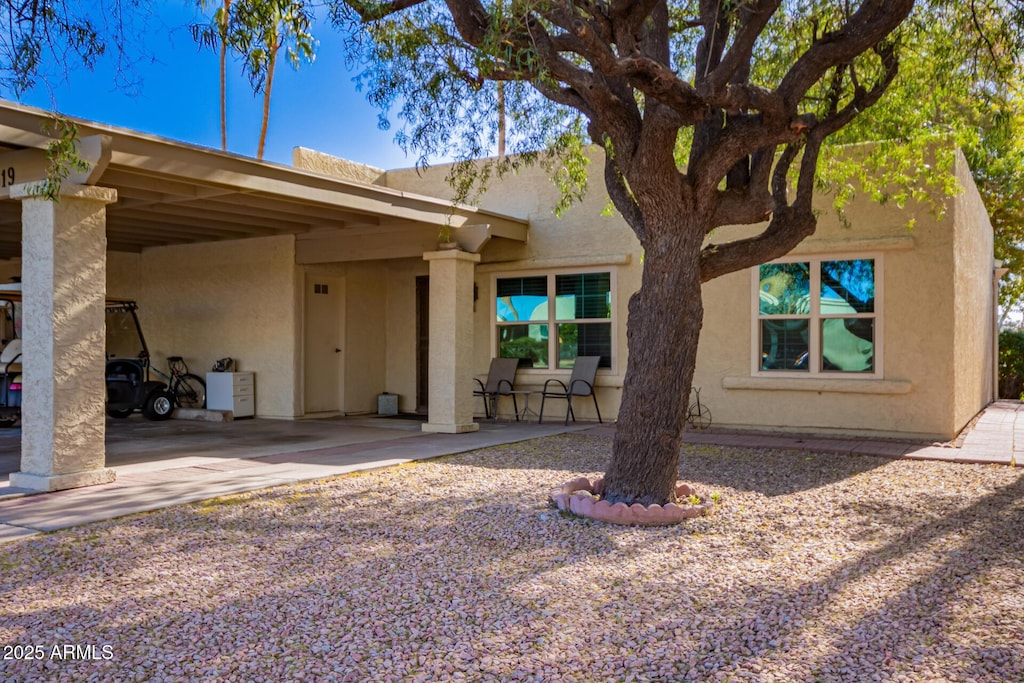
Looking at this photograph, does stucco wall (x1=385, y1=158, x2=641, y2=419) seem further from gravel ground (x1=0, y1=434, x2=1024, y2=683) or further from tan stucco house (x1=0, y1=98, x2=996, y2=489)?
gravel ground (x1=0, y1=434, x2=1024, y2=683)

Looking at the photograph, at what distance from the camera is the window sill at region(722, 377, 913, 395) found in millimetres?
9625

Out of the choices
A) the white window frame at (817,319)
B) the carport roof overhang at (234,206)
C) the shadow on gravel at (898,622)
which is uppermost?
the carport roof overhang at (234,206)

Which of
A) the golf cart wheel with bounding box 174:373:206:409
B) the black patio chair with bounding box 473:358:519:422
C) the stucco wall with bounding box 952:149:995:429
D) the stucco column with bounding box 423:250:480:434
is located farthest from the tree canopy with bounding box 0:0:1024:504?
the golf cart wheel with bounding box 174:373:206:409

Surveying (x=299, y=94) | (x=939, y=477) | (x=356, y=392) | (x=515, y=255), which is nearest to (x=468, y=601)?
(x=939, y=477)

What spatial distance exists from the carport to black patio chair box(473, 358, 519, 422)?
1706mm

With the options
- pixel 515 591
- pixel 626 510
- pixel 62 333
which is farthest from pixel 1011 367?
pixel 62 333

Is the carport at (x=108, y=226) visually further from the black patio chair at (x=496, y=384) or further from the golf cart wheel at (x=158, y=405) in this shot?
the golf cart wheel at (x=158, y=405)

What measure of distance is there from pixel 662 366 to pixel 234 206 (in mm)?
5879

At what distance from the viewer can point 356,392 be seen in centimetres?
1313

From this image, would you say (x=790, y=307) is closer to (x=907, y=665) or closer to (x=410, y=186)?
(x=410, y=186)

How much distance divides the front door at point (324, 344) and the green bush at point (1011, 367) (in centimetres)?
1564

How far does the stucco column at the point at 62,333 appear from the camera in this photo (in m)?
6.21

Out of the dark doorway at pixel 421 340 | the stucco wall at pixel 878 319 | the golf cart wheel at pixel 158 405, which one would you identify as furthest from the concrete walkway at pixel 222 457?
the stucco wall at pixel 878 319

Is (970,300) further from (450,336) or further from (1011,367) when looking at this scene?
(1011,367)
